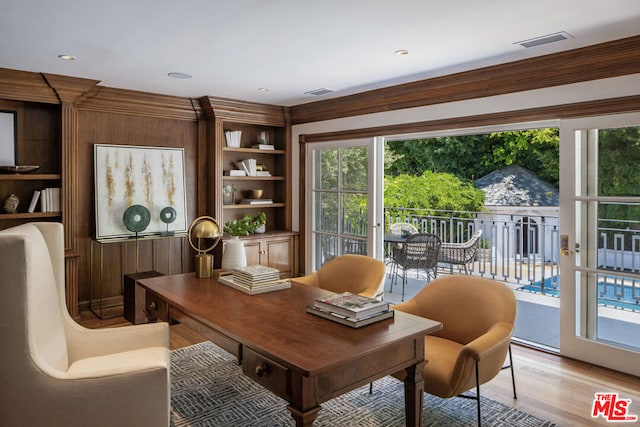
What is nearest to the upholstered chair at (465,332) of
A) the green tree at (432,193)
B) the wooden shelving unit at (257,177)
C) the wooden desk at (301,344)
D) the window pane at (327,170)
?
the wooden desk at (301,344)

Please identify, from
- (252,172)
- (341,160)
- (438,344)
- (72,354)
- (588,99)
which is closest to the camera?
(72,354)

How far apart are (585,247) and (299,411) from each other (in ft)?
8.95

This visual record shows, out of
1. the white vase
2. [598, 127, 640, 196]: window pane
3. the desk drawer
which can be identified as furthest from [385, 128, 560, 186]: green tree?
the desk drawer

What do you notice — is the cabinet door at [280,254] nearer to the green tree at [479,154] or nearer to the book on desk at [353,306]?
the book on desk at [353,306]

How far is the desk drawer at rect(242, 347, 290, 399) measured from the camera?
1615mm

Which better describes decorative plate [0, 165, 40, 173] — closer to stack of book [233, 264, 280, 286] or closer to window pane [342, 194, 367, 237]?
stack of book [233, 264, 280, 286]

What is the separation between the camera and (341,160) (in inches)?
204

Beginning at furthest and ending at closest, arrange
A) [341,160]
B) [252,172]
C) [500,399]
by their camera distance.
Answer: [252,172], [341,160], [500,399]

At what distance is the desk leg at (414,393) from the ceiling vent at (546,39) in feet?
7.47

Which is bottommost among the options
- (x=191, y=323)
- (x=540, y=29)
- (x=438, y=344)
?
(x=438, y=344)

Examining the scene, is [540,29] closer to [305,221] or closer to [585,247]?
[585,247]

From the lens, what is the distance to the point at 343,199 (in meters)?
5.18

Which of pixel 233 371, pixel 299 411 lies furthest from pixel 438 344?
pixel 233 371

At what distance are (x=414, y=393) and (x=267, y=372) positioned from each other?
0.70 metres
